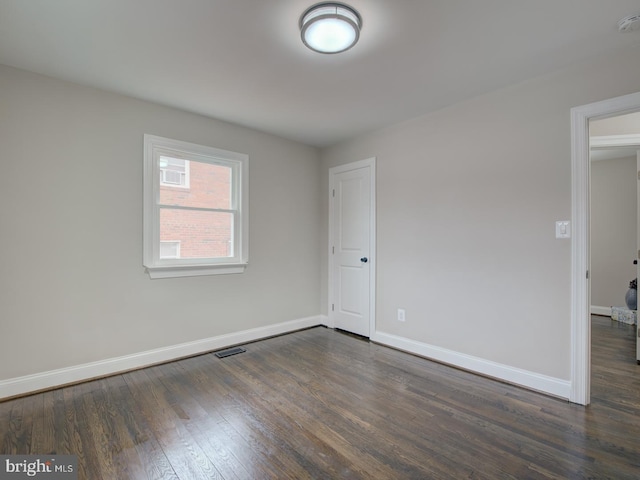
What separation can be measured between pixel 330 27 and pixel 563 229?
2.24 m

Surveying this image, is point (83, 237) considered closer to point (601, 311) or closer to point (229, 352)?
point (229, 352)

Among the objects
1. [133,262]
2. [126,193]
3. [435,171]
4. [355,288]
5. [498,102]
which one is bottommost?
[355,288]

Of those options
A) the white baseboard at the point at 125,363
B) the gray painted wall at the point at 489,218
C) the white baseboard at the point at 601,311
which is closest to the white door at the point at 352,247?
the gray painted wall at the point at 489,218

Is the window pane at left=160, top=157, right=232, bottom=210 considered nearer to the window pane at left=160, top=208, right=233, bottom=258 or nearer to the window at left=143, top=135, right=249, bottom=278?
the window at left=143, top=135, right=249, bottom=278

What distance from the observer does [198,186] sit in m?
3.42

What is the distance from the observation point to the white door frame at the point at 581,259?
228 centimetres

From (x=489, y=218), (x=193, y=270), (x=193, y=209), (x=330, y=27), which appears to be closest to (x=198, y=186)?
(x=193, y=209)

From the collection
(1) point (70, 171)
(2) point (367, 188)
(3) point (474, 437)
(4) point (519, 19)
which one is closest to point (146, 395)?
(1) point (70, 171)

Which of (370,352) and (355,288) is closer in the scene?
A: (370,352)

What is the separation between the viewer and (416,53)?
2.19m

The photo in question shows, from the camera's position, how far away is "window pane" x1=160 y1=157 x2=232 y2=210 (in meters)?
3.20

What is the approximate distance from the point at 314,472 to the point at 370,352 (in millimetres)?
1886

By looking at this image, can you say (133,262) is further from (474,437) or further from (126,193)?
(474,437)

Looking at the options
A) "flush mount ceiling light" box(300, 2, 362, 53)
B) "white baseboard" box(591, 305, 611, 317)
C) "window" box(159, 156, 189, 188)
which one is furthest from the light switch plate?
"white baseboard" box(591, 305, 611, 317)
